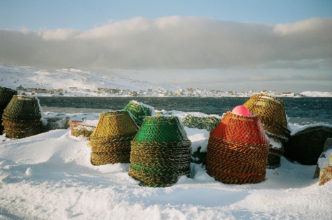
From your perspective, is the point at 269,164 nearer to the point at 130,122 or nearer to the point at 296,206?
the point at 296,206

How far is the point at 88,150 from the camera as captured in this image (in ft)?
18.1

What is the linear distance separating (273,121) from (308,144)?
Result: 53.9 inches

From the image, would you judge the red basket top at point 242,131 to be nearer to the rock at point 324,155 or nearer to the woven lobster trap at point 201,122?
the rock at point 324,155

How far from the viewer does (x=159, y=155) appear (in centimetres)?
408

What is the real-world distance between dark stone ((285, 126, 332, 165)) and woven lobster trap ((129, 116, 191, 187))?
302 centimetres

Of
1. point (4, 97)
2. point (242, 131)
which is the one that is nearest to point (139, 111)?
point (242, 131)

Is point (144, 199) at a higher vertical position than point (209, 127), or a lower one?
lower

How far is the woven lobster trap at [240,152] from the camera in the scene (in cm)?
409

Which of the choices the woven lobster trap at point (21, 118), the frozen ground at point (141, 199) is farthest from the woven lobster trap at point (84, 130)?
the woven lobster trap at point (21, 118)

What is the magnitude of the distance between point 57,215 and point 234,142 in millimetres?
2821

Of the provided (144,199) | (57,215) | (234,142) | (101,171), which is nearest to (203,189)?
(144,199)

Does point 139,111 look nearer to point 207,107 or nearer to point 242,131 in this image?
point 242,131

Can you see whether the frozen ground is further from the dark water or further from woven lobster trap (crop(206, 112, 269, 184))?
the dark water

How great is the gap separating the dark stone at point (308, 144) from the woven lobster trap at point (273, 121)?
0.62 m
